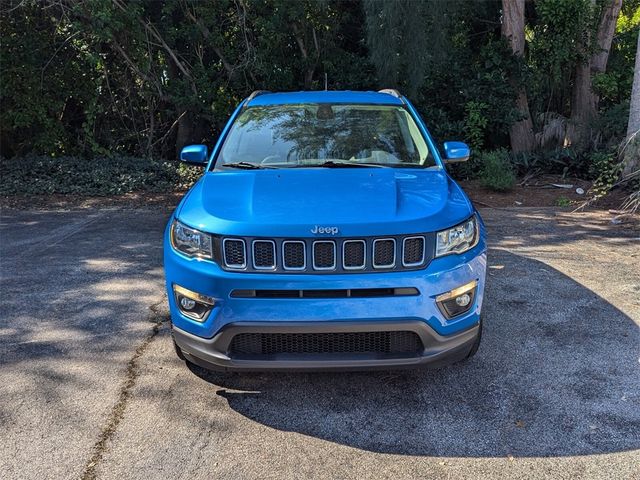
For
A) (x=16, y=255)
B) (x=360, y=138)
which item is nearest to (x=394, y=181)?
(x=360, y=138)

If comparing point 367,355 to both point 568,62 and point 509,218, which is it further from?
point 568,62

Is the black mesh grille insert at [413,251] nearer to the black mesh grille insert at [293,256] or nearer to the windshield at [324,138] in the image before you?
the black mesh grille insert at [293,256]

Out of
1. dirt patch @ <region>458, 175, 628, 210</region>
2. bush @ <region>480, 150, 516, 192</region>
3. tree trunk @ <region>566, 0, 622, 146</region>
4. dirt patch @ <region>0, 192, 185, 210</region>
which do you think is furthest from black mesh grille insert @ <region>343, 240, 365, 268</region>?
tree trunk @ <region>566, 0, 622, 146</region>

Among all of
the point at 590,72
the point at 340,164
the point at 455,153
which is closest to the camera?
the point at 340,164

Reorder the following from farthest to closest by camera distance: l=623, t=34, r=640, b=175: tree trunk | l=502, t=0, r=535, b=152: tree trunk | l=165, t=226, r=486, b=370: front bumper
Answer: l=502, t=0, r=535, b=152: tree trunk, l=623, t=34, r=640, b=175: tree trunk, l=165, t=226, r=486, b=370: front bumper

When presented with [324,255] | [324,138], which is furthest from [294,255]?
[324,138]

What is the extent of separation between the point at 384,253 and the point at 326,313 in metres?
0.46

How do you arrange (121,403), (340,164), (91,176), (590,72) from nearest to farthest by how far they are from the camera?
(121,403)
(340,164)
(91,176)
(590,72)

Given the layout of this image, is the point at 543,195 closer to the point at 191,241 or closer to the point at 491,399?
the point at 491,399

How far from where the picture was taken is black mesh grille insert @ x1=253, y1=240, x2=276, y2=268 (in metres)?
3.12

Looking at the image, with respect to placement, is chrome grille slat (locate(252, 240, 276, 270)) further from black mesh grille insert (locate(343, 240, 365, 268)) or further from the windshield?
the windshield

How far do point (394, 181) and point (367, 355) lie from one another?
46.0 inches

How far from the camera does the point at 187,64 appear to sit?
38.1 feet

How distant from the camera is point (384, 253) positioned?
3.13 meters
